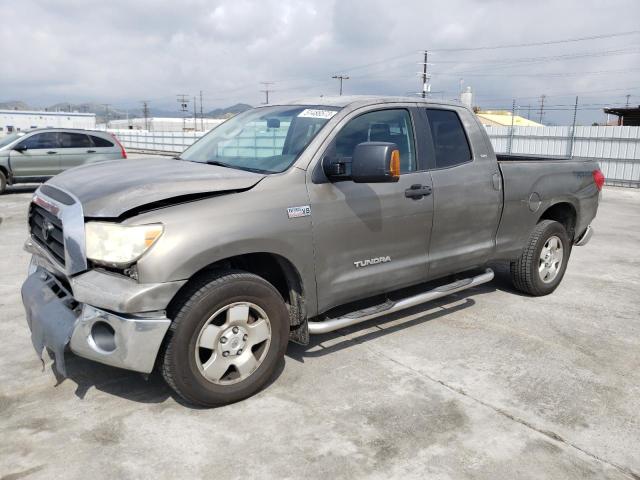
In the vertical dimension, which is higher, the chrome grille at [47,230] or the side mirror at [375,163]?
the side mirror at [375,163]

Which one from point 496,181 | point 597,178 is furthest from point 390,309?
point 597,178

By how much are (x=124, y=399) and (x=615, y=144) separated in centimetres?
1975

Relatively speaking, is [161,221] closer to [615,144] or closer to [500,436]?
[500,436]

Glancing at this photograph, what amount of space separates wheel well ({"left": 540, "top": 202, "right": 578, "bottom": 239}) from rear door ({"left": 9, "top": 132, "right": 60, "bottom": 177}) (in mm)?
11880

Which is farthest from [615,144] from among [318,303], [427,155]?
[318,303]

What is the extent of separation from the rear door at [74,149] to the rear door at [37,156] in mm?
126

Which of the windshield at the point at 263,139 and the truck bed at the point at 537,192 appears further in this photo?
the truck bed at the point at 537,192

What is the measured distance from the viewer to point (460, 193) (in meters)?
4.48

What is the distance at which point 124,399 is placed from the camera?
11.2 feet

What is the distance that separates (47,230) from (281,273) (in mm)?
1495

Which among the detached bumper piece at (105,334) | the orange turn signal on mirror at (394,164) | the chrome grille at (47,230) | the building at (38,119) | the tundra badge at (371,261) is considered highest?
the building at (38,119)

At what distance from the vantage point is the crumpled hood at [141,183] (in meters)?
3.01

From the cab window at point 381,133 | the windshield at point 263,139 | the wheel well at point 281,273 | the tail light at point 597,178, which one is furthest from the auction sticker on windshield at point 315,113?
the tail light at point 597,178

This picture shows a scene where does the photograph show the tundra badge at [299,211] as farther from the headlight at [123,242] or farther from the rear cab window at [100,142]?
the rear cab window at [100,142]
